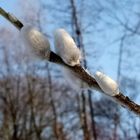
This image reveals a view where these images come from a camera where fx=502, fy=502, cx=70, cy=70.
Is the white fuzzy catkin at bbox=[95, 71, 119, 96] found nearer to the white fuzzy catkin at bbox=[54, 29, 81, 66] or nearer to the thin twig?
the white fuzzy catkin at bbox=[54, 29, 81, 66]

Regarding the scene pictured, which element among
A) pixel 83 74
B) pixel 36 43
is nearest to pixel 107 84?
pixel 83 74

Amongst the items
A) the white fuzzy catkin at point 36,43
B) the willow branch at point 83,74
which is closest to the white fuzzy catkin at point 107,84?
the willow branch at point 83,74

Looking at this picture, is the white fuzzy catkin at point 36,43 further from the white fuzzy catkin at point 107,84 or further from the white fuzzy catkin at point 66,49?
the white fuzzy catkin at point 107,84

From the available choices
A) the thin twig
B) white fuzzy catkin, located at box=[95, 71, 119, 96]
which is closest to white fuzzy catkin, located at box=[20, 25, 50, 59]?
the thin twig

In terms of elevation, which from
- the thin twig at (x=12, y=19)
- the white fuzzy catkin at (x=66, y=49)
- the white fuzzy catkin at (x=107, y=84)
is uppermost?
the thin twig at (x=12, y=19)

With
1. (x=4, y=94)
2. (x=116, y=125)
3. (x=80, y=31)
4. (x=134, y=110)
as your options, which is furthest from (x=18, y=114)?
(x=134, y=110)

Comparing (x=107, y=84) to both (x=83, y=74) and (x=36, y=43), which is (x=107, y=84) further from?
(x=36, y=43)
